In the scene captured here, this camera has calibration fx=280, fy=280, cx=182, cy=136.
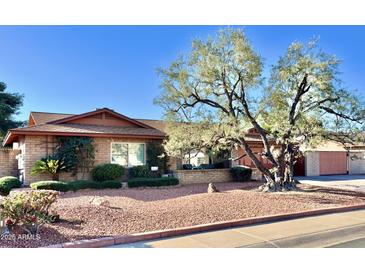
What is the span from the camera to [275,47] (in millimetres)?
11445

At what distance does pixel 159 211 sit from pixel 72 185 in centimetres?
597

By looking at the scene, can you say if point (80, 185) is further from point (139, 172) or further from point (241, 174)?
point (241, 174)

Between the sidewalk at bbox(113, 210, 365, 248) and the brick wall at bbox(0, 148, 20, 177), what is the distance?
13576mm

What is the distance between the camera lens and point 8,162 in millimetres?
15859

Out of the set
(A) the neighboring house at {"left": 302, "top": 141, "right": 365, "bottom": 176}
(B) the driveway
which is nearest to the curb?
(B) the driveway

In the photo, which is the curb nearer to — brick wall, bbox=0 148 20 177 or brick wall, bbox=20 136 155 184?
brick wall, bbox=20 136 155 184

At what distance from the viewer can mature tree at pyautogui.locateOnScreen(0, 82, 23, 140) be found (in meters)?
26.2

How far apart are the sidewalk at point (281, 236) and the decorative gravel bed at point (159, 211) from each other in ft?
2.16

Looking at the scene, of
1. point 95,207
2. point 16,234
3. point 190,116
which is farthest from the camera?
point 190,116

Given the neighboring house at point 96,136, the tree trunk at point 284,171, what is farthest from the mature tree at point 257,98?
the neighboring house at point 96,136

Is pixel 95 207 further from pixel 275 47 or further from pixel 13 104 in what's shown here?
pixel 13 104

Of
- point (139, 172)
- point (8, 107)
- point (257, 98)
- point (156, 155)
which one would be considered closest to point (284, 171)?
point (257, 98)
